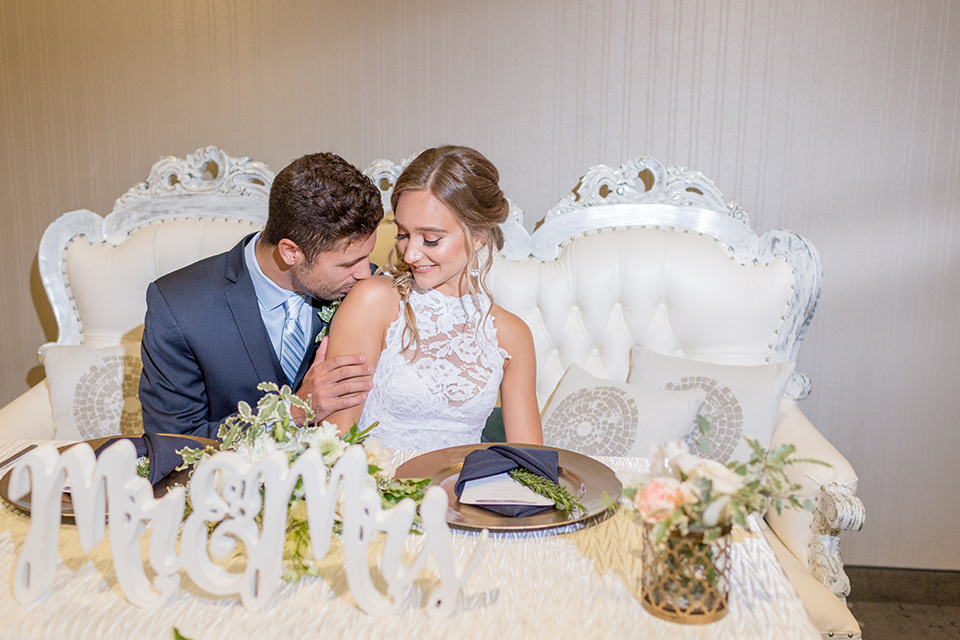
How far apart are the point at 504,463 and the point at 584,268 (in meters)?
1.27

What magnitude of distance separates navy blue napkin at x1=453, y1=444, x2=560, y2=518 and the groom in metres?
0.58

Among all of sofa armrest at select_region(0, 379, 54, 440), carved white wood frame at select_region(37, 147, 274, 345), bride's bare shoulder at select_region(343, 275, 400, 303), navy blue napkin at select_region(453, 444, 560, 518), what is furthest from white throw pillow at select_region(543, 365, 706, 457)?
sofa armrest at select_region(0, 379, 54, 440)

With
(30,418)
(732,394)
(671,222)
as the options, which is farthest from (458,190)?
(30,418)

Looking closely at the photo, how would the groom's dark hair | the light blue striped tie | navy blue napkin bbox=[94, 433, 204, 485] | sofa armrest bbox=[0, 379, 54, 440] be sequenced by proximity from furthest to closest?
sofa armrest bbox=[0, 379, 54, 440] < the light blue striped tie < the groom's dark hair < navy blue napkin bbox=[94, 433, 204, 485]

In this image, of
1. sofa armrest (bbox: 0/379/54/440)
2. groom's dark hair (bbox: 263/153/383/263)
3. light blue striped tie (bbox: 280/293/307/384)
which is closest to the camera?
groom's dark hair (bbox: 263/153/383/263)

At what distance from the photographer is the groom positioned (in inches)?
74.5

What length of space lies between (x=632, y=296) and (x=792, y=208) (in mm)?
754

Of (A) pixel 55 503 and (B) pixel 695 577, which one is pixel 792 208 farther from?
(A) pixel 55 503

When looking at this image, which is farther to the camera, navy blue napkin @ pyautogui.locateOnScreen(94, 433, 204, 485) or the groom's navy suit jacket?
the groom's navy suit jacket

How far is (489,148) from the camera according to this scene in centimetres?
275

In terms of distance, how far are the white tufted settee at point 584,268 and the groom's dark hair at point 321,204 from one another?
61cm

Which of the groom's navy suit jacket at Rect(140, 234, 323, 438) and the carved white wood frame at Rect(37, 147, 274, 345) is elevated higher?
the carved white wood frame at Rect(37, 147, 274, 345)

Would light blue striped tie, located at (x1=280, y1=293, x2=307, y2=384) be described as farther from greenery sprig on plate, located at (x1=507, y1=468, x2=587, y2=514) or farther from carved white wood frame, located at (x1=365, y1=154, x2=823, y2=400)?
greenery sprig on plate, located at (x1=507, y1=468, x2=587, y2=514)

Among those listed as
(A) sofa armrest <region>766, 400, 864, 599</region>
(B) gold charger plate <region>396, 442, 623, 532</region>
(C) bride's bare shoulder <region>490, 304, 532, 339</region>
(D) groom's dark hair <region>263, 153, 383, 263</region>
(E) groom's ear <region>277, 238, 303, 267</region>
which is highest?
(D) groom's dark hair <region>263, 153, 383, 263</region>
